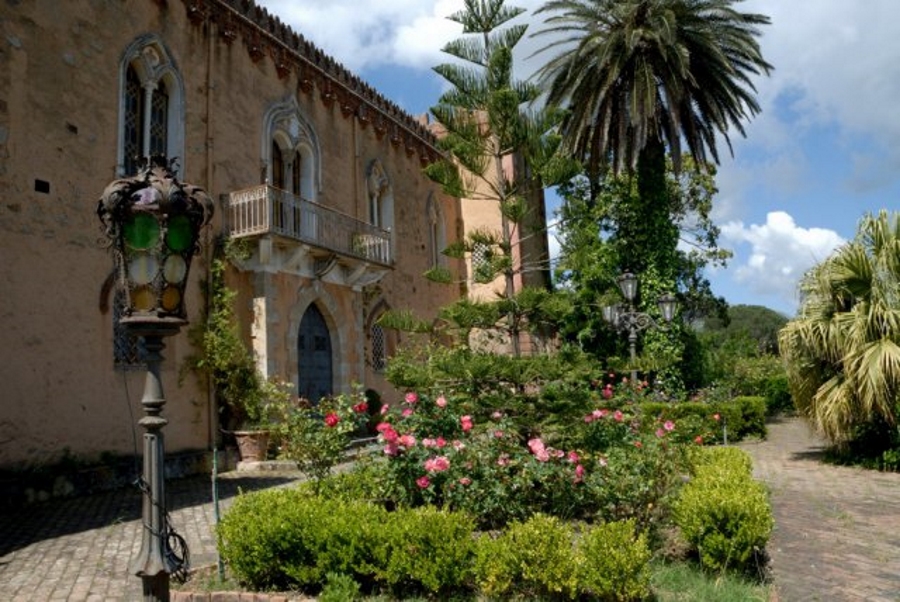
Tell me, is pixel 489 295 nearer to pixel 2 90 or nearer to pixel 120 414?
pixel 120 414

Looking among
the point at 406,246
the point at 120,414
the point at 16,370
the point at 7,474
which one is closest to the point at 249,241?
the point at 120,414

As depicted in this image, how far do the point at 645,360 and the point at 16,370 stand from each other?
8104 mm

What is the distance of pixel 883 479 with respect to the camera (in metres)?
10.3

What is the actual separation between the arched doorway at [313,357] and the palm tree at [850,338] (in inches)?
352

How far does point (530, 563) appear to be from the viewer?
4.56 meters

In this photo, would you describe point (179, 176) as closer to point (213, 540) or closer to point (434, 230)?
point (213, 540)

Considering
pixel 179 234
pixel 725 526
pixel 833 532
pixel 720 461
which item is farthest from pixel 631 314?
pixel 179 234

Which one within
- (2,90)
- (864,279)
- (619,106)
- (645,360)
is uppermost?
(619,106)

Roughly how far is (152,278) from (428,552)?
254cm

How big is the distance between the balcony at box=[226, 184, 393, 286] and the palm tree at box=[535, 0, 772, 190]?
7.28 meters

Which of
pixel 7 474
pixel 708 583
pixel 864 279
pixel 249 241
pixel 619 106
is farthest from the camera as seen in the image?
pixel 619 106

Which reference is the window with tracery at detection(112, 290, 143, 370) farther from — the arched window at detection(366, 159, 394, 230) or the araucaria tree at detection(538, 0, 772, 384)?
the araucaria tree at detection(538, 0, 772, 384)

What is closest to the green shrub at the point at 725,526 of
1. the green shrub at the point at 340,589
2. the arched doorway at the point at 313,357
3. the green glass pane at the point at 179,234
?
the green shrub at the point at 340,589

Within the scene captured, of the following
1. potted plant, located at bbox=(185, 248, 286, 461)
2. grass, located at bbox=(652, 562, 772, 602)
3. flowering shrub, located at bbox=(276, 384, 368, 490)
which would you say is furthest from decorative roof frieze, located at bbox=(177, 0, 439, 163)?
grass, located at bbox=(652, 562, 772, 602)
